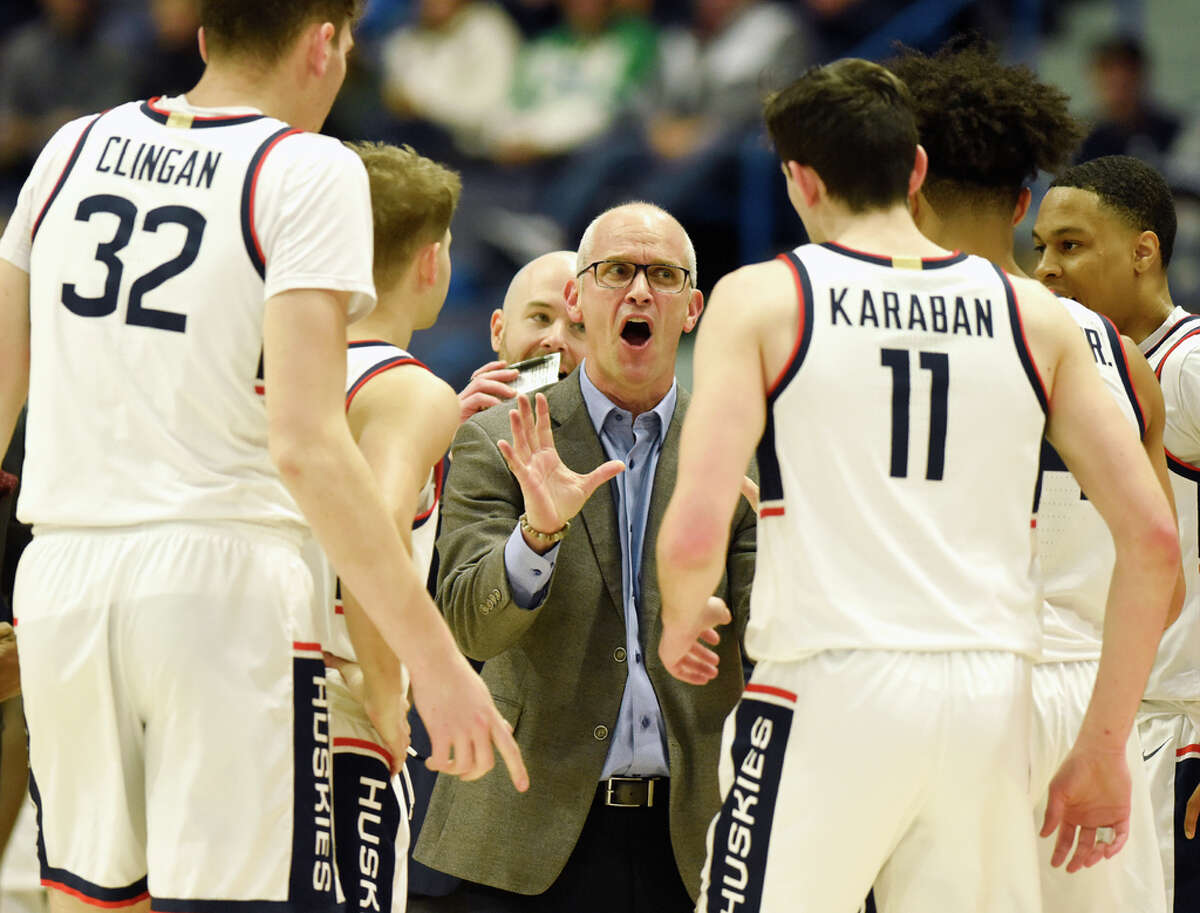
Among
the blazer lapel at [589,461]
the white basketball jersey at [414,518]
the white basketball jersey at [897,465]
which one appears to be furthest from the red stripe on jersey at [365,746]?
the blazer lapel at [589,461]

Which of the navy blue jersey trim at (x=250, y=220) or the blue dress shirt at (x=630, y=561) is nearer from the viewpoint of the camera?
the navy blue jersey trim at (x=250, y=220)

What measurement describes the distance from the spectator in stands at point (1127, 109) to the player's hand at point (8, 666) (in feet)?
25.2

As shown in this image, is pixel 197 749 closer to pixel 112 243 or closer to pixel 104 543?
pixel 104 543

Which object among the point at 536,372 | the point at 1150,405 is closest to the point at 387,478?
the point at 1150,405

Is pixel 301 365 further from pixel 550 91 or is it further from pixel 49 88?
pixel 49 88

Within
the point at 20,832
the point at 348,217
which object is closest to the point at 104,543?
the point at 348,217

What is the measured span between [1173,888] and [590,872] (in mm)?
1769

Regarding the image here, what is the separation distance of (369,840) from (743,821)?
2.72ft

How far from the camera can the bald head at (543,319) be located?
528 cm

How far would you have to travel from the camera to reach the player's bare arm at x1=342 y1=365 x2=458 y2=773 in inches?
112

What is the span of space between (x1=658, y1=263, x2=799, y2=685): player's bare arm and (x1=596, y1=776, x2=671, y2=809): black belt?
1153 mm

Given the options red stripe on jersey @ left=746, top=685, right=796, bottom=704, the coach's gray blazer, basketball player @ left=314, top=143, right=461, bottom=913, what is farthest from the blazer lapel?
red stripe on jersey @ left=746, top=685, right=796, bottom=704

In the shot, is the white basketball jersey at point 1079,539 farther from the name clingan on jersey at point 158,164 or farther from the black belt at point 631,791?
the name clingan on jersey at point 158,164

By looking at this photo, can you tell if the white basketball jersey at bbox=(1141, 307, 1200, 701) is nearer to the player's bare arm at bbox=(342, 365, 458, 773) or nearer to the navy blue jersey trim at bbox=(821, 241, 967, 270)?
the navy blue jersey trim at bbox=(821, 241, 967, 270)
